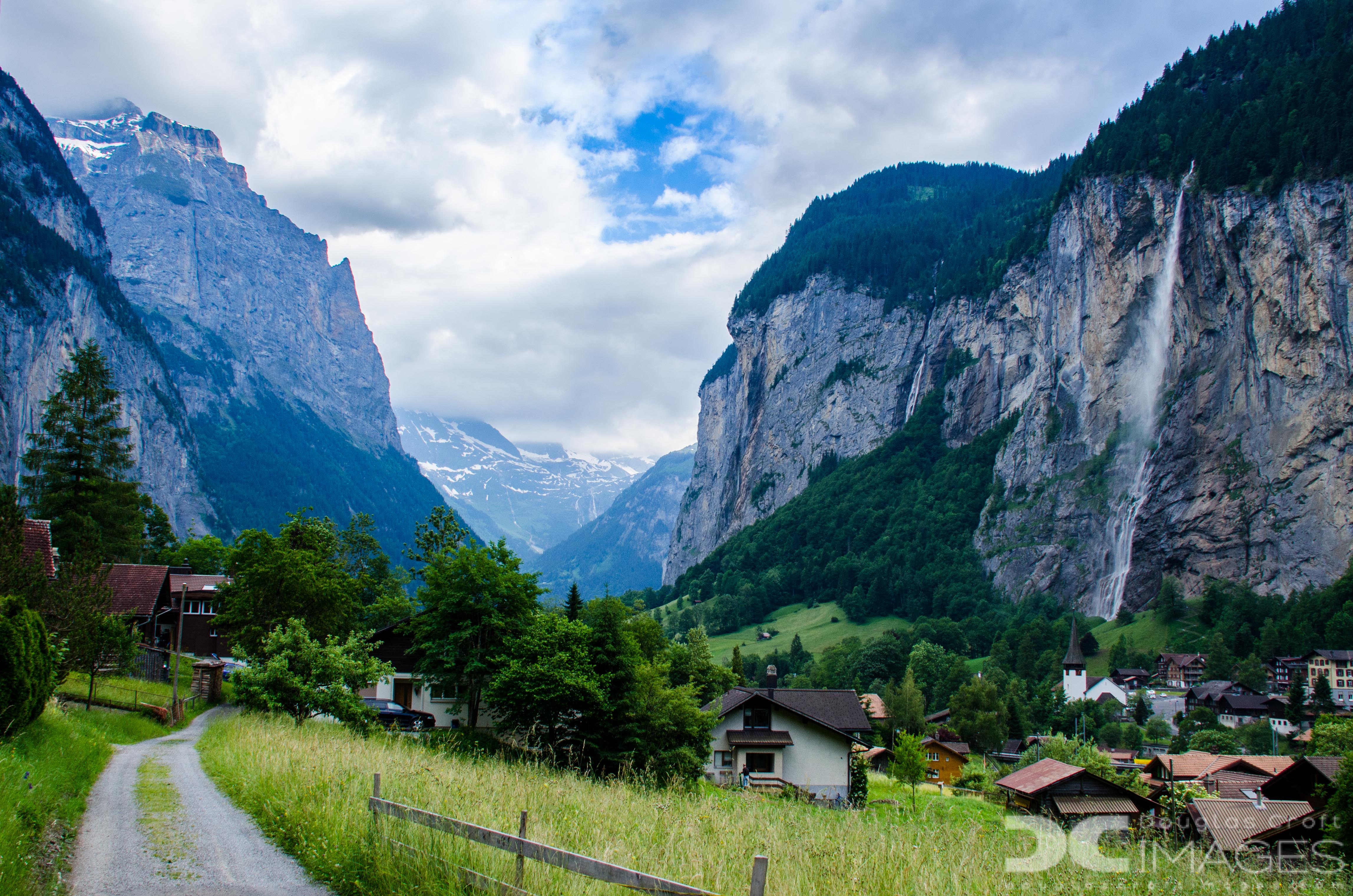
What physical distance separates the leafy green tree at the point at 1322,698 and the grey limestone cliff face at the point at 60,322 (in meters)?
132

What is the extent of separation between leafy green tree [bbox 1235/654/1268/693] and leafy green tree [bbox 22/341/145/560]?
347 feet

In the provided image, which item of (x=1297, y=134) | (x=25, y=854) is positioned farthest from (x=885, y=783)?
(x=1297, y=134)

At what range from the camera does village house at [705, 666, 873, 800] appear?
A: 3841 cm

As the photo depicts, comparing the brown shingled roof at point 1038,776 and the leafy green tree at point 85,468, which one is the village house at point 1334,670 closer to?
the brown shingled roof at point 1038,776

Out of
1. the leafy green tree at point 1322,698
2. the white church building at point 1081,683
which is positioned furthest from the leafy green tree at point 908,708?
the leafy green tree at point 1322,698

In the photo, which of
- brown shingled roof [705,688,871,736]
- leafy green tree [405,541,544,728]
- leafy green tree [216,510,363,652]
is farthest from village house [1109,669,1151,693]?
leafy green tree [216,510,363,652]

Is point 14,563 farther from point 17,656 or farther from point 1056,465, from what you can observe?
point 1056,465

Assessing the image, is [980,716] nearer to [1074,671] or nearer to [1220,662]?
[1074,671]

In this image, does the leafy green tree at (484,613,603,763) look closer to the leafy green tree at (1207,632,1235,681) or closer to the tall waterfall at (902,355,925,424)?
the leafy green tree at (1207,632,1235,681)

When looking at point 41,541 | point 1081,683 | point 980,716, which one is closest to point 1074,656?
point 1081,683

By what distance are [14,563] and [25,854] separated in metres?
16.1

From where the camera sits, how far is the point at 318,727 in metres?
21.7

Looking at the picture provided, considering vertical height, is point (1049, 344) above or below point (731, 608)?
above

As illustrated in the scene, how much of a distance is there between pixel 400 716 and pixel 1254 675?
94.4 metres
